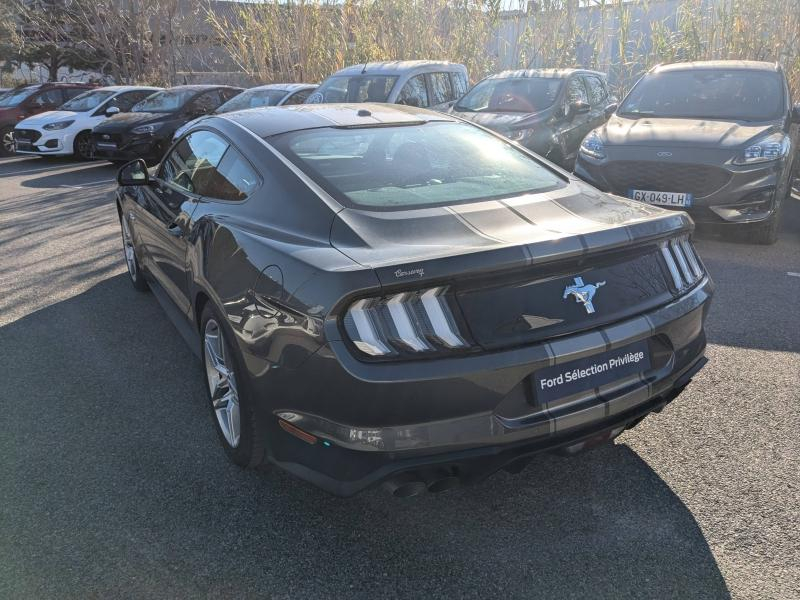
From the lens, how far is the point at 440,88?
1129 cm

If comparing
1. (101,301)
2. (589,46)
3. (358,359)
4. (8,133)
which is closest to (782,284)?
(358,359)

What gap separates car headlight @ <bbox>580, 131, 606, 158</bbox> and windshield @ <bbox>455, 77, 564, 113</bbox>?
2185 millimetres

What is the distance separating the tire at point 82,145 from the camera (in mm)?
14062

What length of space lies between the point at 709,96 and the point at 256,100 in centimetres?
763

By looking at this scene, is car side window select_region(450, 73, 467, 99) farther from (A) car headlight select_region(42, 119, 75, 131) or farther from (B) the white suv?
(A) car headlight select_region(42, 119, 75, 131)

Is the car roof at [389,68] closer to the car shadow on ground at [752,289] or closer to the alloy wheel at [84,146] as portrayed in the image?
the car shadow on ground at [752,289]

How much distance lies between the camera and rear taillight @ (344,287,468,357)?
2.15 meters

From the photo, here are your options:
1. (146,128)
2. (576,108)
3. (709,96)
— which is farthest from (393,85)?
(146,128)

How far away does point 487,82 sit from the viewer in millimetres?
10180

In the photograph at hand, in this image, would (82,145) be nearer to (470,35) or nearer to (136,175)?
(470,35)

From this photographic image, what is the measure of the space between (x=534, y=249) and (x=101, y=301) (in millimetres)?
4048

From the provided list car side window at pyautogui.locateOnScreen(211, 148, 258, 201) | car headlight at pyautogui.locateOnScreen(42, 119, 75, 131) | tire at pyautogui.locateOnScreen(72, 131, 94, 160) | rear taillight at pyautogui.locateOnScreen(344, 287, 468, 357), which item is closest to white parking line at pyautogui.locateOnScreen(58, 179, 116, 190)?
tire at pyautogui.locateOnScreen(72, 131, 94, 160)

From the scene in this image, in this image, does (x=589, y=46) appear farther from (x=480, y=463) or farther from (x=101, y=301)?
(x=480, y=463)

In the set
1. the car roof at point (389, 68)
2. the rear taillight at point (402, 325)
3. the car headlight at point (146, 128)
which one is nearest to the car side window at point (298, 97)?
the car roof at point (389, 68)
